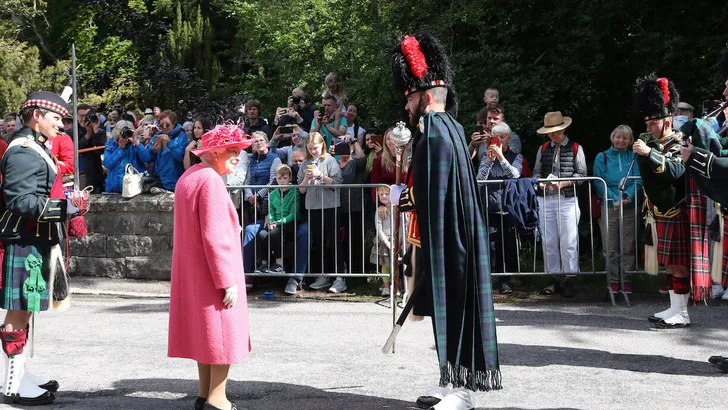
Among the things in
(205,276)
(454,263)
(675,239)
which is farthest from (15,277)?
(675,239)

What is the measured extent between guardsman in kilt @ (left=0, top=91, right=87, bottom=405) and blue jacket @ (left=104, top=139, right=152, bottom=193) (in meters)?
6.29

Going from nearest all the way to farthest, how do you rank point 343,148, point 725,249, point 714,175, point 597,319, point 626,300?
point 714,175 → point 725,249 → point 597,319 → point 626,300 → point 343,148

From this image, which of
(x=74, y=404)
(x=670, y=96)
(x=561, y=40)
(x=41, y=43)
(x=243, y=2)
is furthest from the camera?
(x=41, y=43)

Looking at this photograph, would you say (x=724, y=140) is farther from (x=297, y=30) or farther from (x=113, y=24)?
(x=113, y=24)

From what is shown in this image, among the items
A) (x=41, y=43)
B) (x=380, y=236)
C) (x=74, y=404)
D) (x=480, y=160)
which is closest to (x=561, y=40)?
(x=480, y=160)

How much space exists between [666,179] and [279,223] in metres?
4.53

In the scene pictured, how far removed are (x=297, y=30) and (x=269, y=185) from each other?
33.0 ft

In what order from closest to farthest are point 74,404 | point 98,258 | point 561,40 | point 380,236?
point 74,404 < point 380,236 < point 98,258 < point 561,40

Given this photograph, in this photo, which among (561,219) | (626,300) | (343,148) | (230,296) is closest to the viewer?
(230,296)

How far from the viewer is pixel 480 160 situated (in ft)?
33.8

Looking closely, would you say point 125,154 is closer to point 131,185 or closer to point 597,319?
point 131,185

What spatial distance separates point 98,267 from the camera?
1125 centimetres

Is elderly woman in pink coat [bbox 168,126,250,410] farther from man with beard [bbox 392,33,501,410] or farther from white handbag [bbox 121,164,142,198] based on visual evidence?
white handbag [bbox 121,164,142,198]

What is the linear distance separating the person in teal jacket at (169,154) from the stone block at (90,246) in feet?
3.65
